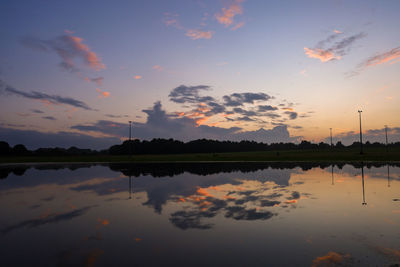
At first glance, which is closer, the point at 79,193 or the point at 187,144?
the point at 79,193

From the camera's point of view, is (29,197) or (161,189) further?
(161,189)

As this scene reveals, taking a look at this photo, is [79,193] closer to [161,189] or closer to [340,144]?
[161,189]

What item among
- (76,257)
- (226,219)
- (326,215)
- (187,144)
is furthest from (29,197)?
(187,144)

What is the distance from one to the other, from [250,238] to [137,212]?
248 inches

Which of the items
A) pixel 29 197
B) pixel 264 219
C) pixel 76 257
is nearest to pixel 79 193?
pixel 29 197

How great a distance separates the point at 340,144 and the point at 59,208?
208 metres

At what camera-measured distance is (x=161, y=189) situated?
19734 millimetres

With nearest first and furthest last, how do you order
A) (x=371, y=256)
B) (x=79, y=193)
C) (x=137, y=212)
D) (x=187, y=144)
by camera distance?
(x=371, y=256) → (x=137, y=212) → (x=79, y=193) → (x=187, y=144)

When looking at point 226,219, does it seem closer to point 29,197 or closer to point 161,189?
point 161,189

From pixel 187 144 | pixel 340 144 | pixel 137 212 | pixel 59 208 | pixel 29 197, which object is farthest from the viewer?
pixel 340 144

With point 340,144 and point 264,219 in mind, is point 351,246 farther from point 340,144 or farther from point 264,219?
point 340,144

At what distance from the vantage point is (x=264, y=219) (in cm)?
1136

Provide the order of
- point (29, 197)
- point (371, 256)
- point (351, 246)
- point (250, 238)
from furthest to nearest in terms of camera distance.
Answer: point (29, 197) < point (250, 238) < point (351, 246) < point (371, 256)

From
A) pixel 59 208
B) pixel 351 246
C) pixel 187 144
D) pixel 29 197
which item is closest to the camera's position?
pixel 351 246
